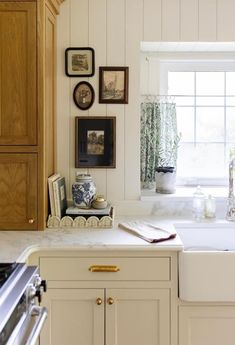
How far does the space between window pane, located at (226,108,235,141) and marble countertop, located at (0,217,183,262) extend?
105 centimetres

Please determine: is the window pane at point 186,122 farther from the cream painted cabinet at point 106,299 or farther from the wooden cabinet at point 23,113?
the cream painted cabinet at point 106,299

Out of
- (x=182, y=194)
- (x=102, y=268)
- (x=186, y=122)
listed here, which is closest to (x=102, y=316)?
(x=102, y=268)

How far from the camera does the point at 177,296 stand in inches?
86.0

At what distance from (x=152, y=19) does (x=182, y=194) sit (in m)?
1.05

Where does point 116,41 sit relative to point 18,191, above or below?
above

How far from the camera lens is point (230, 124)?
9.98 ft

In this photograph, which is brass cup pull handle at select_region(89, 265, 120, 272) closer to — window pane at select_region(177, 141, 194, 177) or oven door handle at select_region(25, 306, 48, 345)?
oven door handle at select_region(25, 306, 48, 345)

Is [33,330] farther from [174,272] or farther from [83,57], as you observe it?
[83,57]

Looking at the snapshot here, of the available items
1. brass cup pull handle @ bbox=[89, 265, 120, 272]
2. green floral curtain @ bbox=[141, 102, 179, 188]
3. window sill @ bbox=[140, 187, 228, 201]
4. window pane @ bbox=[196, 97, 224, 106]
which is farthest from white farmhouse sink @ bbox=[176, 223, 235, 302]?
window pane @ bbox=[196, 97, 224, 106]

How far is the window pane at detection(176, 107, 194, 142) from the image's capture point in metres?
3.05

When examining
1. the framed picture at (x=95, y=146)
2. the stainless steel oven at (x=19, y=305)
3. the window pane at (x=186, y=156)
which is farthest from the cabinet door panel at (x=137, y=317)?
the window pane at (x=186, y=156)

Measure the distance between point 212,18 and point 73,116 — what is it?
0.98m

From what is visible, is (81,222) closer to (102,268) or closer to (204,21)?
(102,268)

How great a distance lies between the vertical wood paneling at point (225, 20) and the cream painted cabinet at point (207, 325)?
1510mm
